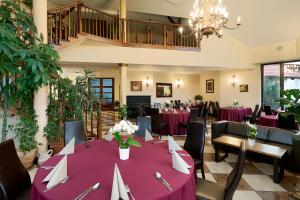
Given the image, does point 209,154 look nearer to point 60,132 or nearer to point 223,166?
point 223,166

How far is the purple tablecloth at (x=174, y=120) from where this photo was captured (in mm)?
6266

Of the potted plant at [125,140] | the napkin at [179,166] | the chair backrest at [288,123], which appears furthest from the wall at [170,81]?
the napkin at [179,166]

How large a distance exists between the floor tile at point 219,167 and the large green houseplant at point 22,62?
10.1 ft

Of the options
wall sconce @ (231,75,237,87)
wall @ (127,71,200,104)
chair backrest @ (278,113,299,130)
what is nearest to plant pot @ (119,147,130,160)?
chair backrest @ (278,113,299,130)

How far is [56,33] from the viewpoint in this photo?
474cm

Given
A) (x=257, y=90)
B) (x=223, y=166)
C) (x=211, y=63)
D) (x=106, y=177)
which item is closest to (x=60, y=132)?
(x=106, y=177)

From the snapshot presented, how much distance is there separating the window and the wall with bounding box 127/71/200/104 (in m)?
4.13

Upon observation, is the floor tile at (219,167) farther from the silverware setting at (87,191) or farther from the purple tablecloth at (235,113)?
the purple tablecloth at (235,113)

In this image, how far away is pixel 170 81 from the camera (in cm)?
1170

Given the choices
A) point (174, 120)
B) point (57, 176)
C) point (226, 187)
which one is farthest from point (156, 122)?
point (57, 176)

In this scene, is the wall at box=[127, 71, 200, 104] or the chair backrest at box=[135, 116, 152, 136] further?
the wall at box=[127, 71, 200, 104]

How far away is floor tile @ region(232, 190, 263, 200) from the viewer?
267 centimetres

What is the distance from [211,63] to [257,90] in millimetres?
2463

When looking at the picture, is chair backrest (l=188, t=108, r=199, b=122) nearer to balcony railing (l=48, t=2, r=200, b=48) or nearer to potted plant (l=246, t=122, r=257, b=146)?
balcony railing (l=48, t=2, r=200, b=48)
